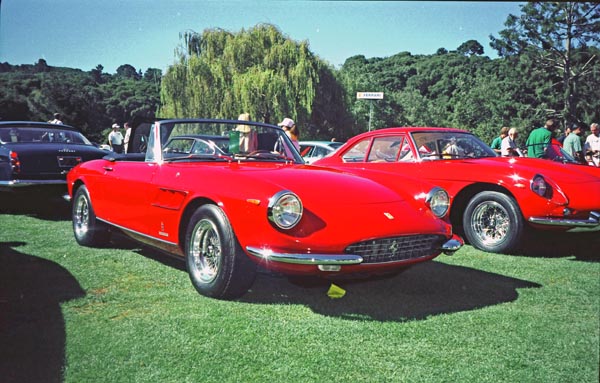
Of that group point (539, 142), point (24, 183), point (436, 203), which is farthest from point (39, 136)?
point (539, 142)

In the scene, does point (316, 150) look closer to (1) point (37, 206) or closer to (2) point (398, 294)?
(1) point (37, 206)

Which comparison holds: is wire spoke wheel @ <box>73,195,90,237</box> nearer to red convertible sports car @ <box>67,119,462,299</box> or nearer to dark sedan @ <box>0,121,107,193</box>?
red convertible sports car @ <box>67,119,462,299</box>

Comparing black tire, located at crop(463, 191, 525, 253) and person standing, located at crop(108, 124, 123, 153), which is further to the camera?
person standing, located at crop(108, 124, 123, 153)

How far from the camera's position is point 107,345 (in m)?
2.70

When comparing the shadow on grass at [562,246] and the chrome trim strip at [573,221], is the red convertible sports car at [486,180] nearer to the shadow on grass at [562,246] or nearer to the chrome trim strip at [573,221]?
the chrome trim strip at [573,221]

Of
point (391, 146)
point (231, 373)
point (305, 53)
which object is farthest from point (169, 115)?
point (231, 373)

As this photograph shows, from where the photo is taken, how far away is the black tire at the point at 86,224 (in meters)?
5.16

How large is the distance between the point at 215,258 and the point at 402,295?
1391 millimetres

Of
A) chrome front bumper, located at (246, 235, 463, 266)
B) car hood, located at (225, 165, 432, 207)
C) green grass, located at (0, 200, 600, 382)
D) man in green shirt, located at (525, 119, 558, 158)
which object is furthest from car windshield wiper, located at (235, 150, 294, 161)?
man in green shirt, located at (525, 119, 558, 158)

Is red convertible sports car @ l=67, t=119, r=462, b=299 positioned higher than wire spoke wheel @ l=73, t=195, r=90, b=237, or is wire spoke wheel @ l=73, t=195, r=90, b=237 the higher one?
red convertible sports car @ l=67, t=119, r=462, b=299

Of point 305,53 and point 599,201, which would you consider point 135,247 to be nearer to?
point 599,201

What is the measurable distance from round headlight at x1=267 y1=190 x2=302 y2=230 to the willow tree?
79.8 feet

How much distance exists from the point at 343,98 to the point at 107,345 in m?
30.2

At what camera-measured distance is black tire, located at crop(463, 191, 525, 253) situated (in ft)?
18.3
